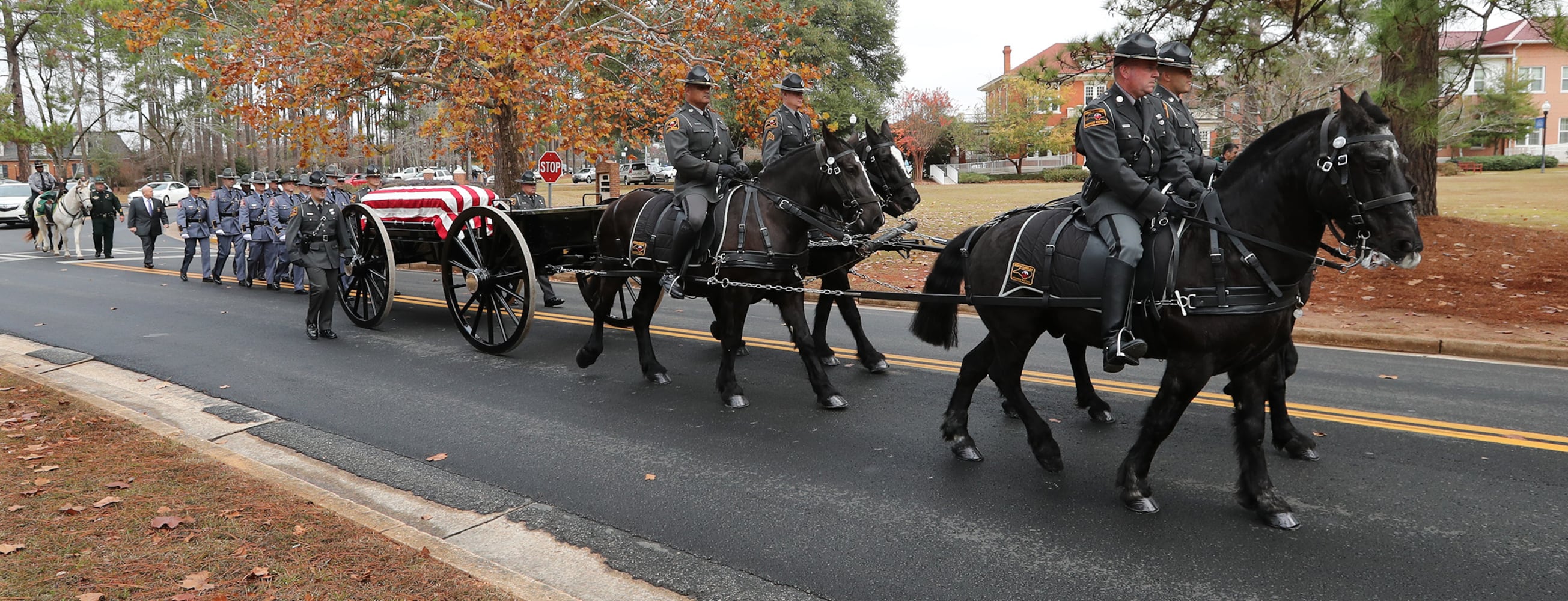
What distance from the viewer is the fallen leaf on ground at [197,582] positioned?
3.75m

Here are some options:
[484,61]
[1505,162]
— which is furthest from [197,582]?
[1505,162]

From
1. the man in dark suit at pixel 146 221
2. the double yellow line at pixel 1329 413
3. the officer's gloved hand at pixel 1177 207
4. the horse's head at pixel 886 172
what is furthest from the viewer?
the man in dark suit at pixel 146 221

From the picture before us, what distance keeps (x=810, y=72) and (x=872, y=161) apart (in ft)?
27.8

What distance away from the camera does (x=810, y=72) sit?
15.2 meters

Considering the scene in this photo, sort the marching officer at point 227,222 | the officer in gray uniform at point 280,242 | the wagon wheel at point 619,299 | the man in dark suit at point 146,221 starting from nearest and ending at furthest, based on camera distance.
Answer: the wagon wheel at point 619,299
the officer in gray uniform at point 280,242
the marching officer at point 227,222
the man in dark suit at point 146,221

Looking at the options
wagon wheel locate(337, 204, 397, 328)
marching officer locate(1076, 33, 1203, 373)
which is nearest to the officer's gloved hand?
marching officer locate(1076, 33, 1203, 373)

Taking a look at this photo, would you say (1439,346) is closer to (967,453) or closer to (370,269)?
(967,453)

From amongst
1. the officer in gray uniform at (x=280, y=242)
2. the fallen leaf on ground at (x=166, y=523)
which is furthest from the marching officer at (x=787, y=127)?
the officer in gray uniform at (x=280, y=242)

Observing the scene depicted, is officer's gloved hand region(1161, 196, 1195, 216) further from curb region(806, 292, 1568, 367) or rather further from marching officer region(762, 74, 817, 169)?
curb region(806, 292, 1568, 367)

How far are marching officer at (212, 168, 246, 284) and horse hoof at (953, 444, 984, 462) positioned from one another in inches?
575

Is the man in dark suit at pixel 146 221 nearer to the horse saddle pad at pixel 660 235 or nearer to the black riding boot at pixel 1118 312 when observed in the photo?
the horse saddle pad at pixel 660 235

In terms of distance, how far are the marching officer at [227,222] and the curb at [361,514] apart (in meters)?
10.2

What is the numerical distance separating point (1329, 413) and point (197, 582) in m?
6.66

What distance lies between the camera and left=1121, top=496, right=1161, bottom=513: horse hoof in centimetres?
475
